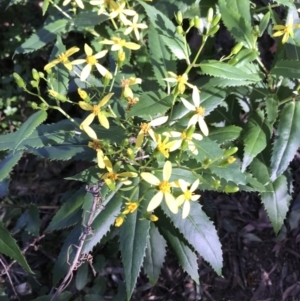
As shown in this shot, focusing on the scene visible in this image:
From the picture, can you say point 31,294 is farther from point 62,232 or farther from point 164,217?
point 164,217

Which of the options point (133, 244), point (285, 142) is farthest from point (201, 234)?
point (285, 142)

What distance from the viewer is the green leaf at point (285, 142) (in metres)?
1.58

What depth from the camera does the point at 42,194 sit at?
8.27ft

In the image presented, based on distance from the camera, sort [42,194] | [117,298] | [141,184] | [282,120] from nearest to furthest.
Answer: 1. [141,184]
2. [282,120]
3. [117,298]
4. [42,194]

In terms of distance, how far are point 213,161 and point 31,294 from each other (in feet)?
4.54

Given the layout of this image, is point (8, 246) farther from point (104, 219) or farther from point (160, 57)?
point (160, 57)

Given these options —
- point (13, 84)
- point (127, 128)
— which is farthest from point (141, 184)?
point (13, 84)

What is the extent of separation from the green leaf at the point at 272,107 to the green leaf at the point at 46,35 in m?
0.94

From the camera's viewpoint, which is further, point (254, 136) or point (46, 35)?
point (46, 35)

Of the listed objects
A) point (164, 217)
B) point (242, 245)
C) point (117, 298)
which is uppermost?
point (164, 217)

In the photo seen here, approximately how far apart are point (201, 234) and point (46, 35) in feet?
3.58

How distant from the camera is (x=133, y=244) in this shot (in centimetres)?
148

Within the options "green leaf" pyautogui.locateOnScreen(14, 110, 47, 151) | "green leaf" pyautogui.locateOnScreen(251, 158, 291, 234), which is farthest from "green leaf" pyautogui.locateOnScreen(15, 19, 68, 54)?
"green leaf" pyautogui.locateOnScreen(251, 158, 291, 234)

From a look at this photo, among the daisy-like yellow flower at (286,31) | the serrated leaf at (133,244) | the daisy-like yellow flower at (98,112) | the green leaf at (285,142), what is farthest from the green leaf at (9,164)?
the daisy-like yellow flower at (286,31)
